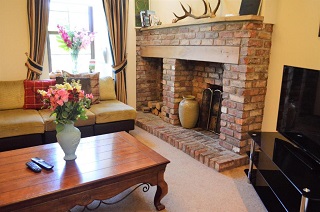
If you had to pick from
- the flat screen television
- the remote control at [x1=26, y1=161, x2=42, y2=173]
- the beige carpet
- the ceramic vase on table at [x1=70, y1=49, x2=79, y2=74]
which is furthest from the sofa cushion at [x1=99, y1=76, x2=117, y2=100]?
the flat screen television

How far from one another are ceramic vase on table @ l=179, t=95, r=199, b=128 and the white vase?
196cm

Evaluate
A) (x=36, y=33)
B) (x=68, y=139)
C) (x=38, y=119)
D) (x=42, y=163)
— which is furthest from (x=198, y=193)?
(x=36, y=33)

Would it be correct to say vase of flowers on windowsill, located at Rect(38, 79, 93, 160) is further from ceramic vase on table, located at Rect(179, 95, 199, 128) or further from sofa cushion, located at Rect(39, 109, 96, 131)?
ceramic vase on table, located at Rect(179, 95, 199, 128)

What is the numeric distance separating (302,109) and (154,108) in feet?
9.43

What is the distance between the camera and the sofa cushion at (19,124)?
113 inches

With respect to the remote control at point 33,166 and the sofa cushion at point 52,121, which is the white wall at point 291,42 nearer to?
the sofa cushion at point 52,121

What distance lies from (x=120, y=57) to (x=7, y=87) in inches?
69.6

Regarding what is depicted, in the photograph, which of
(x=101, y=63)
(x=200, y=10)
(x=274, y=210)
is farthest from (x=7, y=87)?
(x=274, y=210)

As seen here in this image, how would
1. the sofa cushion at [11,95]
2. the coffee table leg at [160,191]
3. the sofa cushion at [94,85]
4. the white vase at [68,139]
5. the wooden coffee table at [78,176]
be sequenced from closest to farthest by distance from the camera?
1. the wooden coffee table at [78,176]
2. the white vase at [68,139]
3. the coffee table leg at [160,191]
4. the sofa cushion at [11,95]
5. the sofa cushion at [94,85]

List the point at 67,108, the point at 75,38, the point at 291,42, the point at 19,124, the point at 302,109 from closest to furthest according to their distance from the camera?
the point at 67,108
the point at 302,109
the point at 291,42
the point at 19,124
the point at 75,38

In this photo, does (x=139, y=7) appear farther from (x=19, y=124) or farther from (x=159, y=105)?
(x=19, y=124)

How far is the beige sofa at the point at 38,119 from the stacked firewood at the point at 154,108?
808mm

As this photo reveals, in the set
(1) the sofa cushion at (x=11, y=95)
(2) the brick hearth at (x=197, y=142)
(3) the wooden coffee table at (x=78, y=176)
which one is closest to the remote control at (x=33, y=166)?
(3) the wooden coffee table at (x=78, y=176)

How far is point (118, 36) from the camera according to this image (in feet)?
14.2
